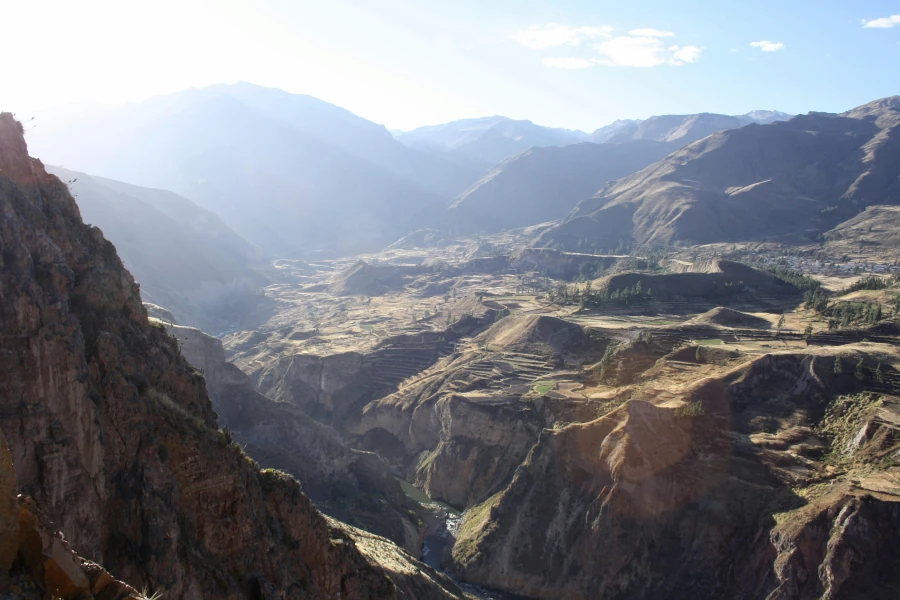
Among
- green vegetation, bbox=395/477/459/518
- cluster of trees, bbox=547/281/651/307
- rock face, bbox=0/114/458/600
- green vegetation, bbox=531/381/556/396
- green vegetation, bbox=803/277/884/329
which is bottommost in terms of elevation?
green vegetation, bbox=395/477/459/518

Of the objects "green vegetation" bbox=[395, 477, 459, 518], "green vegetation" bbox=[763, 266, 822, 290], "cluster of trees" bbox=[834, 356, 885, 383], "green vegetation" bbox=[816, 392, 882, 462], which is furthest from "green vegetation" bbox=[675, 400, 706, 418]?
"green vegetation" bbox=[763, 266, 822, 290]

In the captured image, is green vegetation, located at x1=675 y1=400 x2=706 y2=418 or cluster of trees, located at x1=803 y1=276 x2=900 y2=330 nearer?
green vegetation, located at x1=675 y1=400 x2=706 y2=418

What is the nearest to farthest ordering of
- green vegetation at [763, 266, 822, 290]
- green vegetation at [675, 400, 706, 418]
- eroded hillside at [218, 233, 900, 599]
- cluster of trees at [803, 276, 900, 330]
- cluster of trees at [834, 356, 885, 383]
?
eroded hillside at [218, 233, 900, 599]
green vegetation at [675, 400, 706, 418]
cluster of trees at [834, 356, 885, 383]
cluster of trees at [803, 276, 900, 330]
green vegetation at [763, 266, 822, 290]

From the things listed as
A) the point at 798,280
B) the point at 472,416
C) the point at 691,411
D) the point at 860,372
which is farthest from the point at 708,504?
the point at 798,280

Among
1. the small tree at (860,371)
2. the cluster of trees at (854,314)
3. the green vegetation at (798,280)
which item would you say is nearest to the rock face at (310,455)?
the small tree at (860,371)

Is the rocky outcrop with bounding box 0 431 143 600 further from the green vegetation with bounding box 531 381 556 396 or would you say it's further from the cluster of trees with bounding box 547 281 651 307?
the cluster of trees with bounding box 547 281 651 307

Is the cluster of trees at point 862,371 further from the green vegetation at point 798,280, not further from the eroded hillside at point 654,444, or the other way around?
the green vegetation at point 798,280

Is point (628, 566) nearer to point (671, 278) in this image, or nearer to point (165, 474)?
point (165, 474)

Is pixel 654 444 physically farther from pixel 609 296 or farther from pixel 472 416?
pixel 609 296
